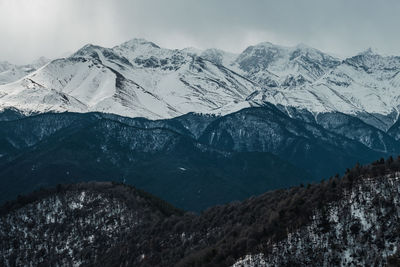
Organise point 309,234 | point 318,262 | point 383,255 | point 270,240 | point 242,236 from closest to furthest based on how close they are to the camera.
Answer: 1. point 383,255
2. point 318,262
3. point 309,234
4. point 270,240
5. point 242,236

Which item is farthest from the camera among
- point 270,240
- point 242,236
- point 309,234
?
point 242,236

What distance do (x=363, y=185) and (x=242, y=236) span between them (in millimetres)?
41061

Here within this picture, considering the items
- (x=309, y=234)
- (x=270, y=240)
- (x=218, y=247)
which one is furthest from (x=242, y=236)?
(x=309, y=234)

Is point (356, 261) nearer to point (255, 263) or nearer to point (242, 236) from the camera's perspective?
point (255, 263)

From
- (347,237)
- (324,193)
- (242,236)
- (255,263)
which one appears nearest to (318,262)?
(347,237)

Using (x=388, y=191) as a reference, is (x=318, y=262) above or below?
below

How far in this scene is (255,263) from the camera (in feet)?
493

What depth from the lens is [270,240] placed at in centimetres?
15688

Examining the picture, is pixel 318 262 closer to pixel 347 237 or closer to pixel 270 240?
pixel 347 237

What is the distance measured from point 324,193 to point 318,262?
29581 mm

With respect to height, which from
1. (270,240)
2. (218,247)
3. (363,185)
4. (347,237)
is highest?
(363,185)

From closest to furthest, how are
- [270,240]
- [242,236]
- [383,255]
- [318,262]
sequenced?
[383,255] → [318,262] → [270,240] → [242,236]

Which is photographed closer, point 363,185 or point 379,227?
point 379,227

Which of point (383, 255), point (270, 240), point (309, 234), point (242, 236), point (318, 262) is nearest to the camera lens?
point (383, 255)
